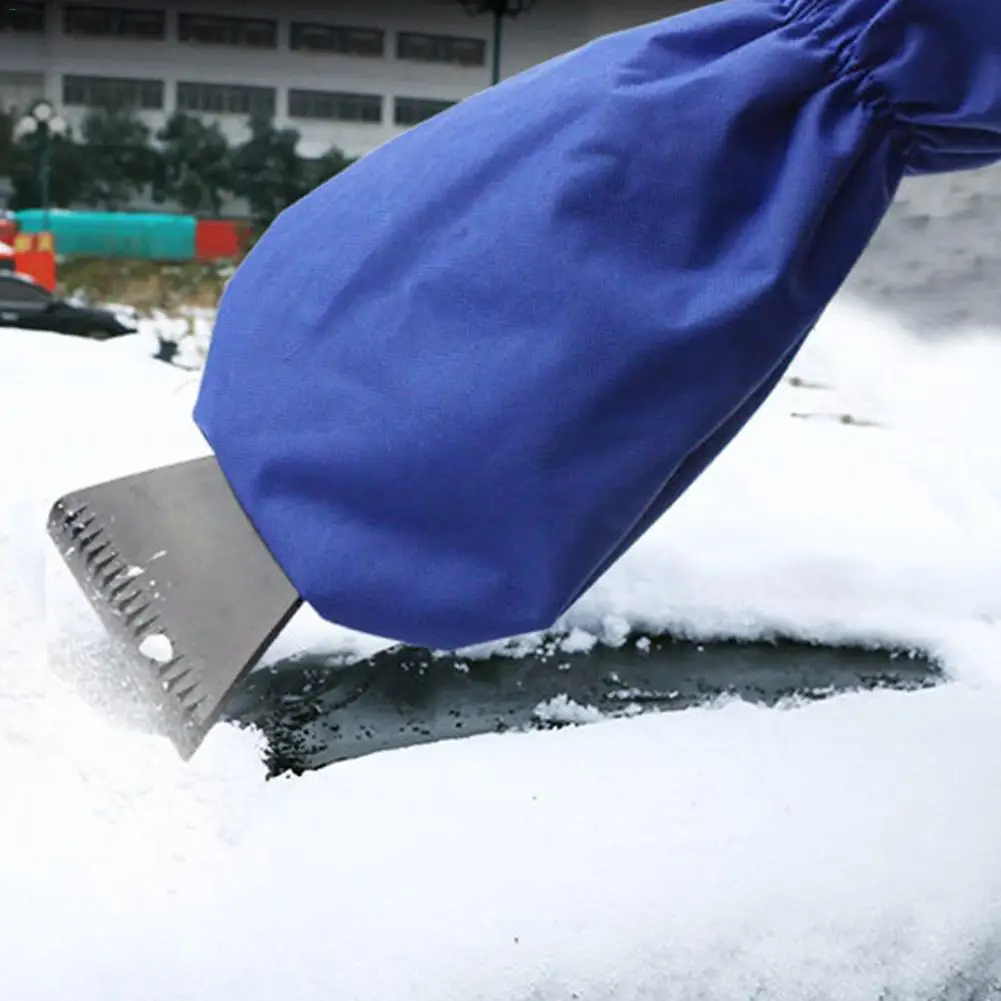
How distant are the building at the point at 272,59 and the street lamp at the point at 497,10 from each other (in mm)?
23

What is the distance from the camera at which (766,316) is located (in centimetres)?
56

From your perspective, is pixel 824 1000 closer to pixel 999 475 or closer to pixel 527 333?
pixel 527 333

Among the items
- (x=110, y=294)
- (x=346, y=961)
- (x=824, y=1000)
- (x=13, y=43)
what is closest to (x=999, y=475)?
(x=824, y=1000)

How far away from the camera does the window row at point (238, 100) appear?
3.32 metres

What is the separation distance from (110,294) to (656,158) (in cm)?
284

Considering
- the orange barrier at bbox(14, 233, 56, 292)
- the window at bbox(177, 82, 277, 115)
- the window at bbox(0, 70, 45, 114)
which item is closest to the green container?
the orange barrier at bbox(14, 233, 56, 292)

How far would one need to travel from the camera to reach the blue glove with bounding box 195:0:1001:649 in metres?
0.56

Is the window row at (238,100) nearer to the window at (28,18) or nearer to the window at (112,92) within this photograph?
the window at (112,92)

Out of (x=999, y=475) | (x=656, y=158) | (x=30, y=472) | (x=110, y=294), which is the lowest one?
(x=110, y=294)

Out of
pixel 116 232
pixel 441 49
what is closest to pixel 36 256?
pixel 116 232

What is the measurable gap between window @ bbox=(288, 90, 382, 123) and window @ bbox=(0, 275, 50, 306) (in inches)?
42.6

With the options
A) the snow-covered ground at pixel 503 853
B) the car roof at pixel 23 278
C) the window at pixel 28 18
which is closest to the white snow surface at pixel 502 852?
the snow-covered ground at pixel 503 853

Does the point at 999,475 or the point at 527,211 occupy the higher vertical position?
the point at 527,211

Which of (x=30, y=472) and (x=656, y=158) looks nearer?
(x=656, y=158)
